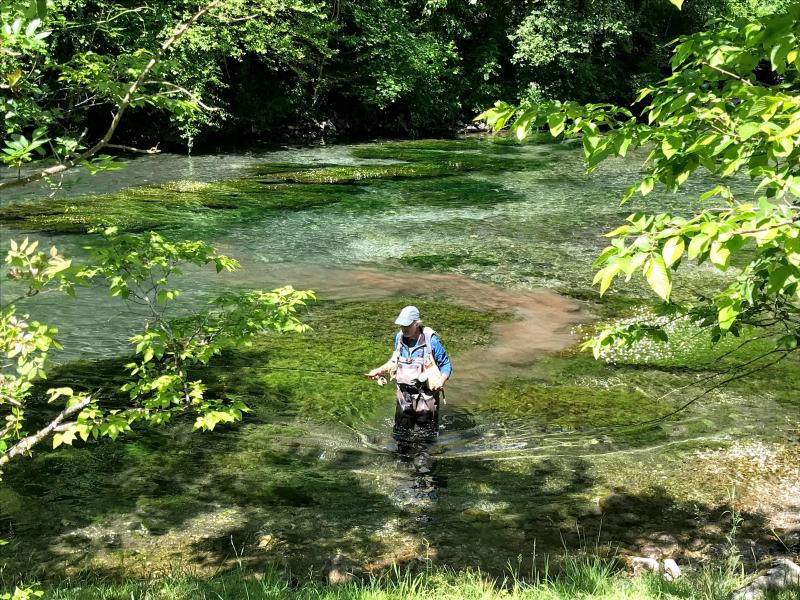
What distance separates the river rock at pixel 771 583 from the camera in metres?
4.69

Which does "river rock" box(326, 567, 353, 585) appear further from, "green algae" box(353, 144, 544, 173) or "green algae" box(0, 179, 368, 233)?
"green algae" box(353, 144, 544, 173)

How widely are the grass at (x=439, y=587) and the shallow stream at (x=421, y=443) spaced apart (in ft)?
1.44

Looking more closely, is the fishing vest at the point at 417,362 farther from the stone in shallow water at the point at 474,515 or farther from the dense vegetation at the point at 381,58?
the dense vegetation at the point at 381,58

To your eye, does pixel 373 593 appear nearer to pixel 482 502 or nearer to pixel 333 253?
pixel 482 502

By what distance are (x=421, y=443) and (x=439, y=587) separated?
10.9 feet

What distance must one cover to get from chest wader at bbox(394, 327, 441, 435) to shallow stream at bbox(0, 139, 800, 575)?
275 millimetres

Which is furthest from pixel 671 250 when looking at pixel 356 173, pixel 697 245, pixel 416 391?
pixel 356 173

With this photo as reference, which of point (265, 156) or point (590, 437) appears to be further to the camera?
point (265, 156)

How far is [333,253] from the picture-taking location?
16141mm

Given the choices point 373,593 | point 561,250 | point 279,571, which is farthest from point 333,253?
point 373,593

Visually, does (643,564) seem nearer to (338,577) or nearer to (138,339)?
(338,577)

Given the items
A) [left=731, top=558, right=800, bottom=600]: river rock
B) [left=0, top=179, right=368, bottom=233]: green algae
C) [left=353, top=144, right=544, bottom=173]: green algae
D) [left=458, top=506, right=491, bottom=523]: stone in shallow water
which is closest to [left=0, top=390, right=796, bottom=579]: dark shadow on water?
[left=458, top=506, right=491, bottom=523]: stone in shallow water

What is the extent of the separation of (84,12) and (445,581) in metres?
24.9

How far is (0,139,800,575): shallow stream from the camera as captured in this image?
6.47 metres
